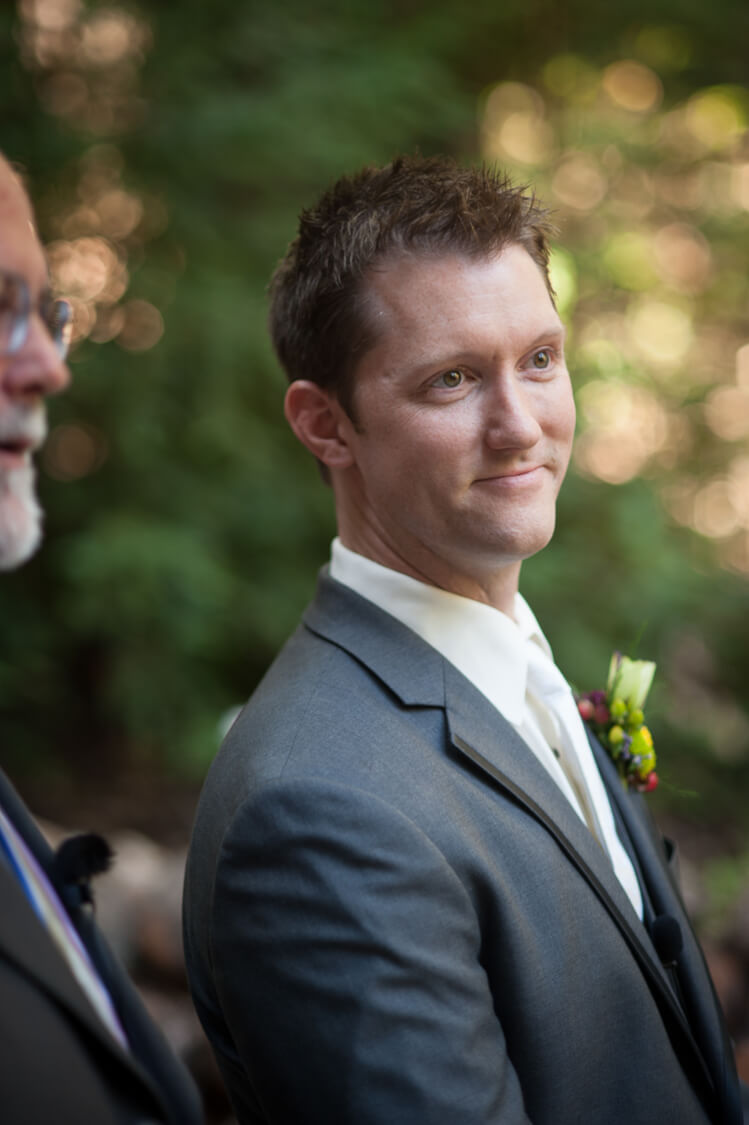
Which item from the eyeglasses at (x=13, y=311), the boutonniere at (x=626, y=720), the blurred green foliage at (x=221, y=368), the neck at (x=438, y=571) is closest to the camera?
the eyeglasses at (x=13, y=311)

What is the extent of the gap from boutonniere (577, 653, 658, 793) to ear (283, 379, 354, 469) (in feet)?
2.96

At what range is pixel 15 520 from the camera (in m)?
1.48

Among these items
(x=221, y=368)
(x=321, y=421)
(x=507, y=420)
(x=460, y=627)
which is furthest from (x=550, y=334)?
(x=221, y=368)

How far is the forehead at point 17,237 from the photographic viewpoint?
Answer: 142 cm

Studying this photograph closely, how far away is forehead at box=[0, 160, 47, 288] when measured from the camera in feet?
4.65

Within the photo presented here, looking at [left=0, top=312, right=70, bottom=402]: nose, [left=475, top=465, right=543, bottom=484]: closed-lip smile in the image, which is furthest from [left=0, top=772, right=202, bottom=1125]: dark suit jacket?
[left=475, top=465, right=543, bottom=484]: closed-lip smile

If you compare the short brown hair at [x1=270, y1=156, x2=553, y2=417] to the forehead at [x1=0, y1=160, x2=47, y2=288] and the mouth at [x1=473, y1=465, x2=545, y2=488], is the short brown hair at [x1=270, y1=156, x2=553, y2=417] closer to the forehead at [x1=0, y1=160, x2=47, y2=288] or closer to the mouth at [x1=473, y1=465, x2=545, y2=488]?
the mouth at [x1=473, y1=465, x2=545, y2=488]

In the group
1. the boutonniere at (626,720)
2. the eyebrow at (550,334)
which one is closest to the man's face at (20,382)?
the eyebrow at (550,334)

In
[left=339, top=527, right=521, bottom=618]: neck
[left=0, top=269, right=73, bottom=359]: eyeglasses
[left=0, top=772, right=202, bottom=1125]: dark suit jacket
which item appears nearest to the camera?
[left=0, top=772, right=202, bottom=1125]: dark suit jacket

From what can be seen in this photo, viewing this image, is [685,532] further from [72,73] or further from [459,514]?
[459,514]

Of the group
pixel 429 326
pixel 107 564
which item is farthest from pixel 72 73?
pixel 429 326

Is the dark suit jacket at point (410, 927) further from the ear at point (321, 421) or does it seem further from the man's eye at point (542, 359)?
the man's eye at point (542, 359)

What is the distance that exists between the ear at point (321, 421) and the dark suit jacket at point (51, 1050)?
107cm

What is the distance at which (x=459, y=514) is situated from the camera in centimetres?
190
